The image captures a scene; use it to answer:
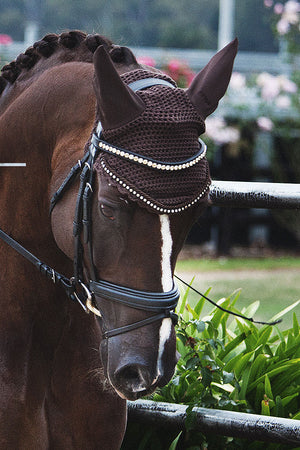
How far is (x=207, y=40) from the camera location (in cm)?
1490

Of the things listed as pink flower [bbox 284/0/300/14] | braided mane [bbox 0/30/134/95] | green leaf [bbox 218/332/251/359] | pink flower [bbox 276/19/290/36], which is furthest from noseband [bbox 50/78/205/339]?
pink flower [bbox 276/19/290/36]

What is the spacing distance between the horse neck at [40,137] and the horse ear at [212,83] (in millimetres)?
336

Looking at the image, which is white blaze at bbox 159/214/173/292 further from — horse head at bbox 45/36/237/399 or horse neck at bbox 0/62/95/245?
horse neck at bbox 0/62/95/245

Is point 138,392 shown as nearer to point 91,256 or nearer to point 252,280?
point 91,256

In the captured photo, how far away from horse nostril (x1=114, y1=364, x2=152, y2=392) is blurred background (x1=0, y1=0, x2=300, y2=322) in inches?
321

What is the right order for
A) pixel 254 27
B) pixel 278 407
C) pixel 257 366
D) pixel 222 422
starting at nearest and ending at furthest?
pixel 222 422, pixel 278 407, pixel 257 366, pixel 254 27

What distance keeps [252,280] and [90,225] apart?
7.87 metres

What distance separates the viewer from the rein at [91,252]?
74.0 inches

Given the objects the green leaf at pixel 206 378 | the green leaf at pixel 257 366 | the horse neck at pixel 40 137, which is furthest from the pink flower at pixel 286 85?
the horse neck at pixel 40 137

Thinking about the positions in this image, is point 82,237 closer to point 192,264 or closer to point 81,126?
point 81,126

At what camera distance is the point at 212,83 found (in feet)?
6.82

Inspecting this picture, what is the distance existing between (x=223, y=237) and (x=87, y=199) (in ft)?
32.8

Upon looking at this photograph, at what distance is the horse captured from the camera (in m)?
1.89

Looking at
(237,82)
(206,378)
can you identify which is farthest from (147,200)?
(237,82)
